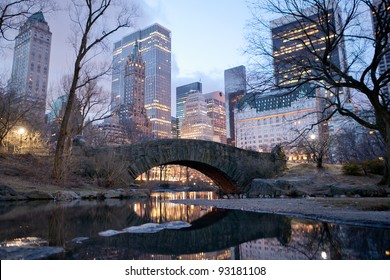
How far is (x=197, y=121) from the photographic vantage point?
144625 millimetres

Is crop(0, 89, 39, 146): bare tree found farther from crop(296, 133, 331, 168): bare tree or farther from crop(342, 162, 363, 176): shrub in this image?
crop(342, 162, 363, 176): shrub

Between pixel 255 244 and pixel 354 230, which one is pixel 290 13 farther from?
pixel 255 244

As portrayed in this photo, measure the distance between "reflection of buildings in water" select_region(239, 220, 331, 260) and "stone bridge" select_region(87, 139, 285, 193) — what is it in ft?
44.5

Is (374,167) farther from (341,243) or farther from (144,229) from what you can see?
(144,229)

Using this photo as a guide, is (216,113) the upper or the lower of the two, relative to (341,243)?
upper

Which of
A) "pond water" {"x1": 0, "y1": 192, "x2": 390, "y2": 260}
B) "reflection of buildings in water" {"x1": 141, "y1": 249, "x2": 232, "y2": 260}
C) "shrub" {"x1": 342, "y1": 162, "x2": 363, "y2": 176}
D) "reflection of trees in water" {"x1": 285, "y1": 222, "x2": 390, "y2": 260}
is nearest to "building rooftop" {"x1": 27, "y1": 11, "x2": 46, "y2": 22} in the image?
"pond water" {"x1": 0, "y1": 192, "x2": 390, "y2": 260}

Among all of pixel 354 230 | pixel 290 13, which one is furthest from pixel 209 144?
pixel 354 230

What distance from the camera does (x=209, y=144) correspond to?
19031 millimetres

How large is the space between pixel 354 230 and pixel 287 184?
11627 mm

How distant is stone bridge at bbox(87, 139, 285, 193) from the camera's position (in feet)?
52.8

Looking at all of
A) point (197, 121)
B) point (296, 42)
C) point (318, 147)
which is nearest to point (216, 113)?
point (197, 121)

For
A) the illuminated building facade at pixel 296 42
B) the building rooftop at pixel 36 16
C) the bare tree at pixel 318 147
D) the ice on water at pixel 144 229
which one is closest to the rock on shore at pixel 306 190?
the illuminated building facade at pixel 296 42

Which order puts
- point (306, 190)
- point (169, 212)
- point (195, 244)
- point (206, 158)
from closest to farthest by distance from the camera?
→ point (195, 244)
point (169, 212)
point (306, 190)
point (206, 158)

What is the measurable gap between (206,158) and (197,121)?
126384mm
